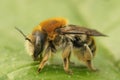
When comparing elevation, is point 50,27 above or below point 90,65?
above

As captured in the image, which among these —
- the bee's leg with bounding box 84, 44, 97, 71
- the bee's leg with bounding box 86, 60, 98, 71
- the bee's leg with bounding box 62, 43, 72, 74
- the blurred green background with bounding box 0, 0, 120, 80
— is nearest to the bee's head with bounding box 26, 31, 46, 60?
the blurred green background with bounding box 0, 0, 120, 80

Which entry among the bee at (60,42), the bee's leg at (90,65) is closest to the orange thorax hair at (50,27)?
the bee at (60,42)

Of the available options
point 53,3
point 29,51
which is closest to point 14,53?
point 29,51

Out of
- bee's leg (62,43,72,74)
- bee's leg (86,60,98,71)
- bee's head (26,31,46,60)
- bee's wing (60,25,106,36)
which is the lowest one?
bee's leg (86,60,98,71)

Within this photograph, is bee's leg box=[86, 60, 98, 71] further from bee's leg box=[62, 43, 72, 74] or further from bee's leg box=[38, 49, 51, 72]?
bee's leg box=[38, 49, 51, 72]

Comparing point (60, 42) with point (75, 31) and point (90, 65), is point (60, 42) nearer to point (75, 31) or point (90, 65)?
point (75, 31)

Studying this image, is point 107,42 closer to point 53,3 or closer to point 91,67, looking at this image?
point 91,67

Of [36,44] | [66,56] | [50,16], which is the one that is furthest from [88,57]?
[50,16]
